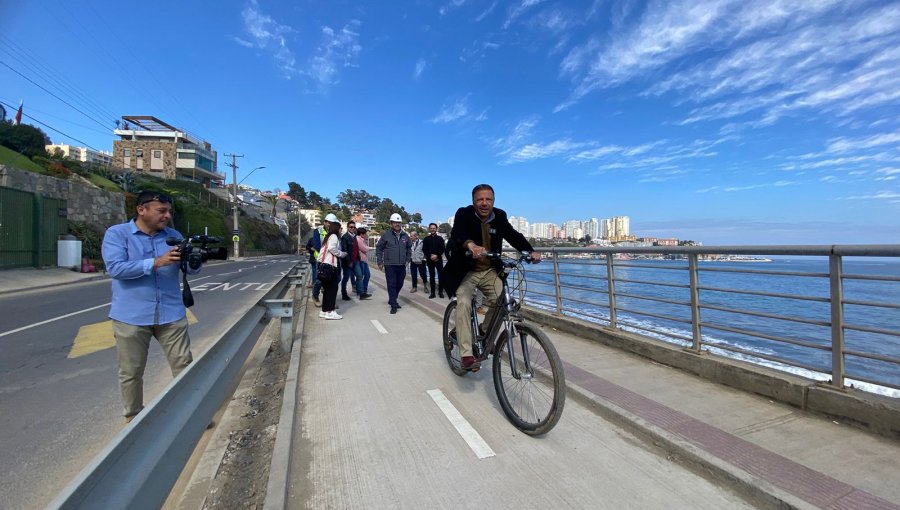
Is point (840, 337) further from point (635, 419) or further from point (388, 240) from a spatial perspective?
point (388, 240)

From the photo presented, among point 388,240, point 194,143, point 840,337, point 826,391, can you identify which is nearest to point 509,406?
point 826,391

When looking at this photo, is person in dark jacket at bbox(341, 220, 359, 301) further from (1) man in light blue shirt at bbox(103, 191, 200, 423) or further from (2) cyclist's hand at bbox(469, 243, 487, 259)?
(2) cyclist's hand at bbox(469, 243, 487, 259)

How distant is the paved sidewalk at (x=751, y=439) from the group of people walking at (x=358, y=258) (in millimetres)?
3160

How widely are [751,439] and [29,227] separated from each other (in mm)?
25756

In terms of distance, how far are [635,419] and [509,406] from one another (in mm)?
1018

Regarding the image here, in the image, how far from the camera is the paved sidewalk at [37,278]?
14.0 m

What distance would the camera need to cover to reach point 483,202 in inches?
161

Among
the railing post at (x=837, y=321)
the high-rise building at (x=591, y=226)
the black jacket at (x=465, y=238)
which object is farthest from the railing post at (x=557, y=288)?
the high-rise building at (x=591, y=226)

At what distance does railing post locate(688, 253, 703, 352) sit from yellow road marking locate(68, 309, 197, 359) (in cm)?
814

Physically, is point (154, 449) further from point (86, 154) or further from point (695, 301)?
point (86, 154)

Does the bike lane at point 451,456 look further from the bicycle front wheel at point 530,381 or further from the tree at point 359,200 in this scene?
the tree at point 359,200

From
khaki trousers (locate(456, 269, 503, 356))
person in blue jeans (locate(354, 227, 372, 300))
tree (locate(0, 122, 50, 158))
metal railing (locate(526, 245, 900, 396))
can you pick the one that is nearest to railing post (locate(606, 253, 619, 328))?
metal railing (locate(526, 245, 900, 396))

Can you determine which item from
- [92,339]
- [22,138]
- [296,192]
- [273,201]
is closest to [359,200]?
[296,192]

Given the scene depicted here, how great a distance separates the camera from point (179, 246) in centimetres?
319
